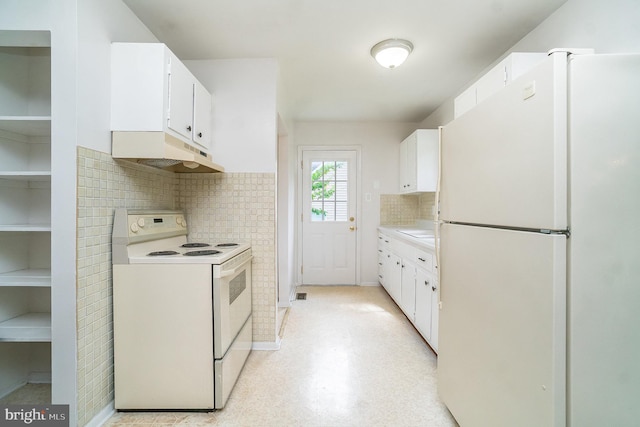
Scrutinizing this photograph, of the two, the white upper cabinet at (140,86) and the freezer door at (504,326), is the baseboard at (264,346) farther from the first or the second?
the white upper cabinet at (140,86)

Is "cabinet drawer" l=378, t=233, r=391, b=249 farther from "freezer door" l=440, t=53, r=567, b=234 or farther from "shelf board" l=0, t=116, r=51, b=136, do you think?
"shelf board" l=0, t=116, r=51, b=136

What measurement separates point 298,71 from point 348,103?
0.98 meters

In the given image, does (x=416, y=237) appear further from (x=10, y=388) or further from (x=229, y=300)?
(x=10, y=388)

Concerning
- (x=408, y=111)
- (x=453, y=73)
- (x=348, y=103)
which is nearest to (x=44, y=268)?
(x=348, y=103)

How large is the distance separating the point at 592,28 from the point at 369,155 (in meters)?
2.80

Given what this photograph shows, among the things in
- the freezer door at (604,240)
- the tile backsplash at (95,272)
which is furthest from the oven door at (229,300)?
the freezer door at (604,240)

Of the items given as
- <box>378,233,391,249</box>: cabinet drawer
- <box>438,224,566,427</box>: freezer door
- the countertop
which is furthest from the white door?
<box>438,224,566,427</box>: freezer door

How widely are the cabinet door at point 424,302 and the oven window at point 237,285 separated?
1.46 m

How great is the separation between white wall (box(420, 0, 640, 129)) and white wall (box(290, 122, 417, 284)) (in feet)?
7.47

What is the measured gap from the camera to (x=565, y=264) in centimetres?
90

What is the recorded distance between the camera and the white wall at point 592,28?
4.33 ft

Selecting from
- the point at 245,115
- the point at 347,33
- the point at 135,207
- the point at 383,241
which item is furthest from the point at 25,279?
the point at 383,241

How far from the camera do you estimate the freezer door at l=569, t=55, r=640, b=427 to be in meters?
0.87

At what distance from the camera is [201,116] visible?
6.94 ft
